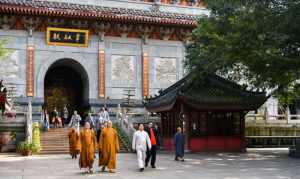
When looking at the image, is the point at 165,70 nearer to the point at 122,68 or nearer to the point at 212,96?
the point at 122,68

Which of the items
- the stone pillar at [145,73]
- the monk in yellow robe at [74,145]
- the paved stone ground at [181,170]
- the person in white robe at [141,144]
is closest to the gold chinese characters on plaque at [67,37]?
the stone pillar at [145,73]

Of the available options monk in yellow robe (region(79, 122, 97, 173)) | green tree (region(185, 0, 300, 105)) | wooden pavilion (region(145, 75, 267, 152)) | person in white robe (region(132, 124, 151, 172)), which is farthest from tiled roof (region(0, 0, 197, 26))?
person in white robe (region(132, 124, 151, 172))

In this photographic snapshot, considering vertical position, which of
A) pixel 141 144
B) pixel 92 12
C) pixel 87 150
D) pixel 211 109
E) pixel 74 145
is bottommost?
pixel 74 145

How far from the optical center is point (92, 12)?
86.4ft

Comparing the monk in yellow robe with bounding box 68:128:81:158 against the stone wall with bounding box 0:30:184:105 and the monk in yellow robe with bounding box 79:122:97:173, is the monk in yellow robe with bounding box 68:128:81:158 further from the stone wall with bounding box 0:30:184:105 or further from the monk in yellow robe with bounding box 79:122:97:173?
the stone wall with bounding box 0:30:184:105

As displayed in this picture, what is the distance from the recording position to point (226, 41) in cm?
1603

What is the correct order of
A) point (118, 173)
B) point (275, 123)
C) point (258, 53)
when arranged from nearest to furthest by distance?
point (118, 173) → point (258, 53) → point (275, 123)

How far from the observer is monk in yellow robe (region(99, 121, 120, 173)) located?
12602mm

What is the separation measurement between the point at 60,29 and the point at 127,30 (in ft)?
13.0

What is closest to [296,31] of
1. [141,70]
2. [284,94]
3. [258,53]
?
[258,53]

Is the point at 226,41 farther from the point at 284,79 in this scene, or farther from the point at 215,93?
the point at 215,93

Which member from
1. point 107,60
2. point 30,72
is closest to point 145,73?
point 107,60

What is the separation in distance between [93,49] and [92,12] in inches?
94.9

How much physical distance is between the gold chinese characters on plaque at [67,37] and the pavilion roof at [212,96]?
335 inches
